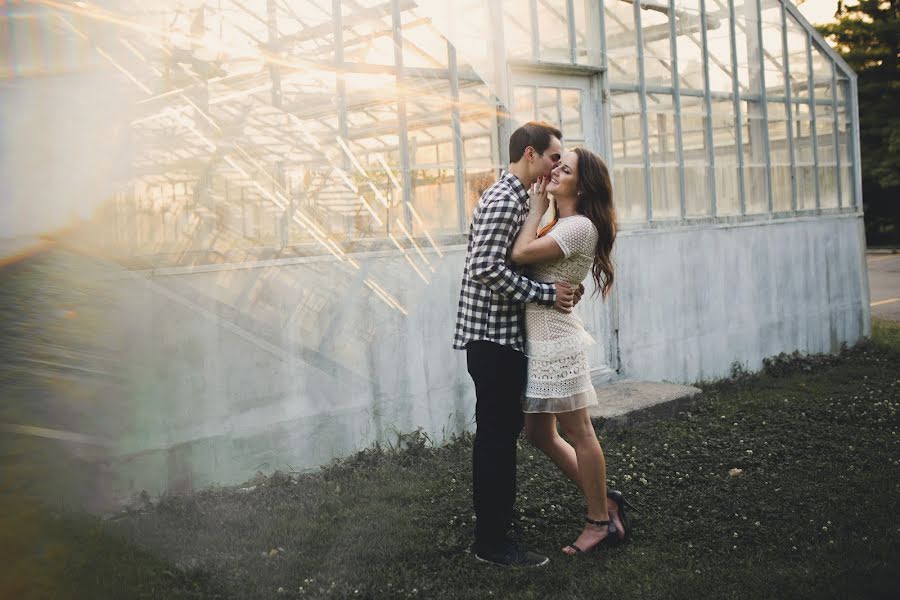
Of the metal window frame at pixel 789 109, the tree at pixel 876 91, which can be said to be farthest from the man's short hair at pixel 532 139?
the tree at pixel 876 91

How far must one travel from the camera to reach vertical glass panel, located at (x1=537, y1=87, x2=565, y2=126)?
7.20m

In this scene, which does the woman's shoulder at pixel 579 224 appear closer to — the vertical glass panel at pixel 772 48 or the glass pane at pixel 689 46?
the glass pane at pixel 689 46

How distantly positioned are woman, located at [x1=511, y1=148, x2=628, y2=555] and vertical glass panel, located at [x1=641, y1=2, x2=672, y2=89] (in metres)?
4.83

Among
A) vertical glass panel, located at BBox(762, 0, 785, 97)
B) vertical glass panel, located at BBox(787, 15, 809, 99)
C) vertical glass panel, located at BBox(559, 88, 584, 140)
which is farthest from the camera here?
vertical glass panel, located at BBox(787, 15, 809, 99)

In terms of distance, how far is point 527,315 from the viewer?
12.4 ft

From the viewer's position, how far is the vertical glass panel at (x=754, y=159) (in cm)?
926

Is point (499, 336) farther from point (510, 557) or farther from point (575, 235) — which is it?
point (510, 557)

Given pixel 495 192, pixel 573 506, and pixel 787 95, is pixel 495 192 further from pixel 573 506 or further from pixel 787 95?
pixel 787 95

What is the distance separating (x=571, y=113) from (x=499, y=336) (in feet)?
14.3

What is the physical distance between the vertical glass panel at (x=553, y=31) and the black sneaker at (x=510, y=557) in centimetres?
474

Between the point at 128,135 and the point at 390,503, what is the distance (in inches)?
105

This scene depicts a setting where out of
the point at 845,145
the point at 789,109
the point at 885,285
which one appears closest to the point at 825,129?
the point at 845,145

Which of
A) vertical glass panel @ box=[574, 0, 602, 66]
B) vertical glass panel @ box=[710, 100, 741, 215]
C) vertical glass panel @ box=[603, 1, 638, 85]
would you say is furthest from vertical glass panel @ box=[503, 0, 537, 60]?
vertical glass panel @ box=[710, 100, 741, 215]

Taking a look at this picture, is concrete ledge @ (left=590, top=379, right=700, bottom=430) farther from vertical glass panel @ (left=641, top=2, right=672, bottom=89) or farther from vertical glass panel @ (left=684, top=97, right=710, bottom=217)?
vertical glass panel @ (left=641, top=2, right=672, bottom=89)
